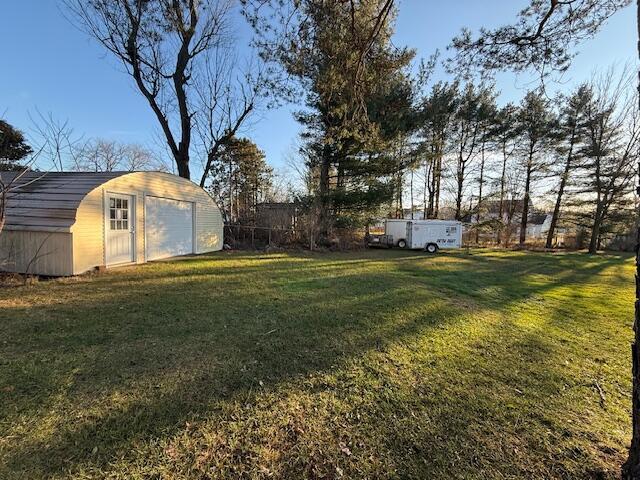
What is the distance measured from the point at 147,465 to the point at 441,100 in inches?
836

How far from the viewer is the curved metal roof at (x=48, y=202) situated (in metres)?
6.20

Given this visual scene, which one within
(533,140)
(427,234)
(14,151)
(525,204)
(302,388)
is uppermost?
(533,140)

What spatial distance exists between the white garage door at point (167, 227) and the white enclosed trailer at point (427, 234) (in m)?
11.9

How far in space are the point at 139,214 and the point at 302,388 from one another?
26.1ft

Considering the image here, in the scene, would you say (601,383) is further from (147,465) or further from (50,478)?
(50,478)

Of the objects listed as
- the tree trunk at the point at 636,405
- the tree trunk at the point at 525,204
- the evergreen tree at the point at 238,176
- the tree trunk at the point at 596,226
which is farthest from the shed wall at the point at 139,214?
the tree trunk at the point at 596,226

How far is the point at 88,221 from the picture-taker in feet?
21.8

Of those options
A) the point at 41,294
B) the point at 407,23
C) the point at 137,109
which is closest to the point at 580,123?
the point at 407,23

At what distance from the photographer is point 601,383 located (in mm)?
2955

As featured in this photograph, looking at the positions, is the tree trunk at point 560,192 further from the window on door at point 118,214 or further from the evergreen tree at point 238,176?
the window on door at point 118,214

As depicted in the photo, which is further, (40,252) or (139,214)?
(139,214)

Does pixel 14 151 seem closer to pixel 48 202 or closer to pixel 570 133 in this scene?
pixel 48 202

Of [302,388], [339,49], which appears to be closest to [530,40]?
[339,49]

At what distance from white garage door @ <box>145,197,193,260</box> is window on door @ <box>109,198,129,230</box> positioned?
66 centimetres
